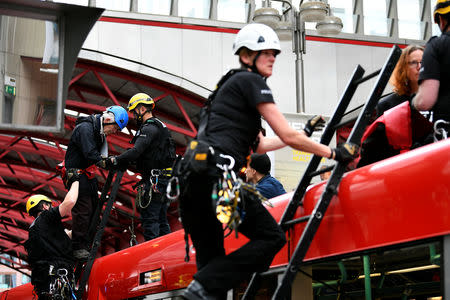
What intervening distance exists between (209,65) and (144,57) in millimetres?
1713

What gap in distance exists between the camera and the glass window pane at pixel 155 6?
65.9 ft

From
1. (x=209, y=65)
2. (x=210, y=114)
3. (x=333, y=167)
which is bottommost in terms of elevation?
(x=333, y=167)

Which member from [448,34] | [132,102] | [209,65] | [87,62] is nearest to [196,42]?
[209,65]

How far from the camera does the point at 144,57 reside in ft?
63.0

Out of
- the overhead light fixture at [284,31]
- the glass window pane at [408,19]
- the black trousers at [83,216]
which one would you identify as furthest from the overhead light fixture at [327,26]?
the black trousers at [83,216]

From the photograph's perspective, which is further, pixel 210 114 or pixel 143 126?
pixel 143 126

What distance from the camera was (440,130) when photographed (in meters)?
4.06

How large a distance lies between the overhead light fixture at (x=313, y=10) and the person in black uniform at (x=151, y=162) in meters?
6.87

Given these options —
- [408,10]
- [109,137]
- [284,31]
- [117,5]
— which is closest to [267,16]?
[284,31]

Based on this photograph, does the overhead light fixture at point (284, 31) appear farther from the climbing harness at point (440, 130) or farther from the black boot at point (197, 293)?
the black boot at point (197, 293)

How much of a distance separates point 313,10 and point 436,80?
10609 millimetres

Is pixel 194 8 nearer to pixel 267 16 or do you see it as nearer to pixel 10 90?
pixel 267 16

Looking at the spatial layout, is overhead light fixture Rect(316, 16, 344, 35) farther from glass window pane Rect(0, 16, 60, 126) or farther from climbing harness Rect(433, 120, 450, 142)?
climbing harness Rect(433, 120, 450, 142)

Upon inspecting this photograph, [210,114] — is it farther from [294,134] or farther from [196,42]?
[196,42]
